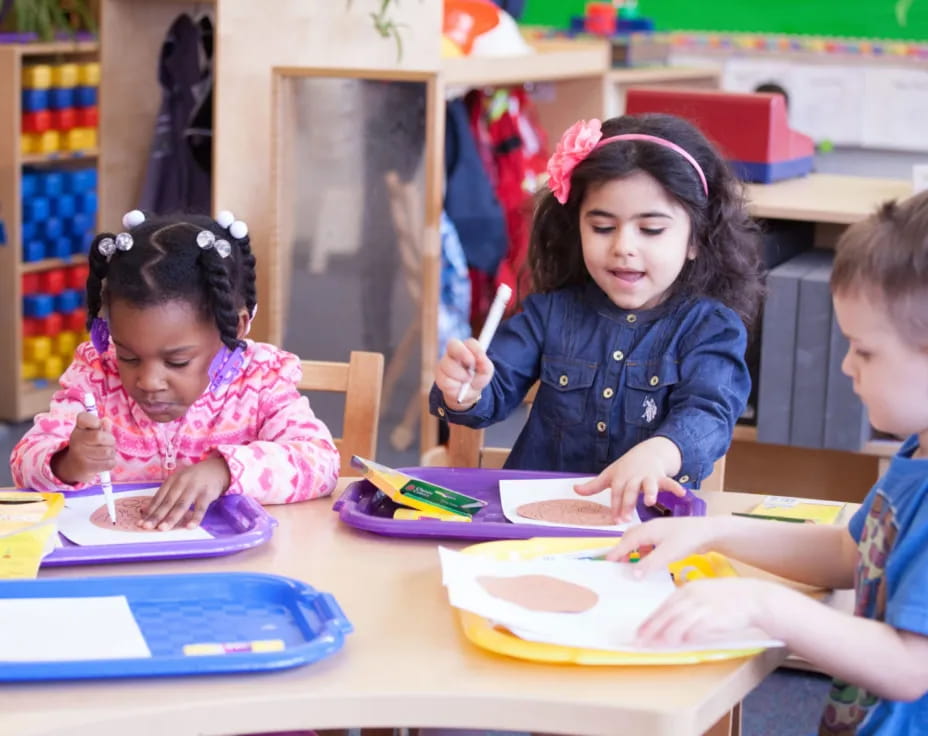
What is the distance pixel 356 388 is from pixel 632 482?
535mm

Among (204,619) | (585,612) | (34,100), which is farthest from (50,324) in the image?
(585,612)

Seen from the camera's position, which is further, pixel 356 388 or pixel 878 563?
pixel 356 388

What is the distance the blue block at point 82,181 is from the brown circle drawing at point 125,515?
2.91 m

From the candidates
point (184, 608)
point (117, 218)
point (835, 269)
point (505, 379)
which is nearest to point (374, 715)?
point (184, 608)

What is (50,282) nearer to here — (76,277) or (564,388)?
(76,277)

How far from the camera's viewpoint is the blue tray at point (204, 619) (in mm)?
1020

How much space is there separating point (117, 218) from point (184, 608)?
315 centimetres

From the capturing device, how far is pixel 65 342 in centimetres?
425

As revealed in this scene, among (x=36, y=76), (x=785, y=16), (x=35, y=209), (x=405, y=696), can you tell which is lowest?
(x=405, y=696)

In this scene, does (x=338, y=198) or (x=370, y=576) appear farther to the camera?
(x=338, y=198)

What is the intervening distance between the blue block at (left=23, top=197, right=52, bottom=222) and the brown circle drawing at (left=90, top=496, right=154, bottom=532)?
2834 millimetres

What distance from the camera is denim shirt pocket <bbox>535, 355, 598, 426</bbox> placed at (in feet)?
6.07

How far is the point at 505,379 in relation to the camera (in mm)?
1866

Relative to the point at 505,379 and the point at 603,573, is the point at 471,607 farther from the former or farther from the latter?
the point at 505,379
